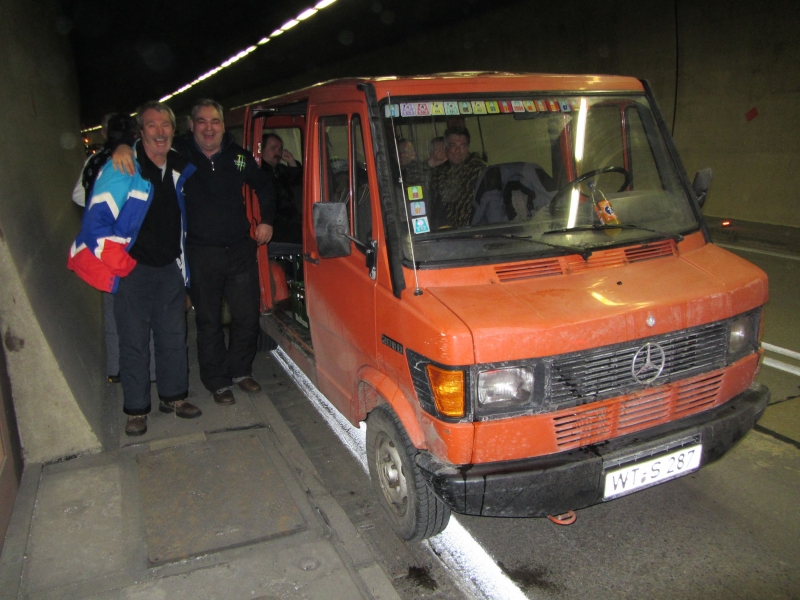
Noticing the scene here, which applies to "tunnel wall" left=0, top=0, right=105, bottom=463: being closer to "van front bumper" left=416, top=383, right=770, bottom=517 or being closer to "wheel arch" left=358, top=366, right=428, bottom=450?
"wheel arch" left=358, top=366, right=428, bottom=450

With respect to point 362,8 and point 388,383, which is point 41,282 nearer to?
point 388,383

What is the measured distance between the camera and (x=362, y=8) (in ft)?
50.5

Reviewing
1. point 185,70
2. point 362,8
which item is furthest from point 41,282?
point 185,70

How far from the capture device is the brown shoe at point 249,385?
5.29m

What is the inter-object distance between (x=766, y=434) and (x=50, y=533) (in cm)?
446

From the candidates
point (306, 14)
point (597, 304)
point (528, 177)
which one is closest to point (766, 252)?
point (528, 177)

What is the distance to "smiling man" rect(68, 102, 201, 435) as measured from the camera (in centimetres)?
412

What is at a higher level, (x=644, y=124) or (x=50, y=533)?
(x=644, y=124)

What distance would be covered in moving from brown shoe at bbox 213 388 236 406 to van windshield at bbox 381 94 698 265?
8.60 feet

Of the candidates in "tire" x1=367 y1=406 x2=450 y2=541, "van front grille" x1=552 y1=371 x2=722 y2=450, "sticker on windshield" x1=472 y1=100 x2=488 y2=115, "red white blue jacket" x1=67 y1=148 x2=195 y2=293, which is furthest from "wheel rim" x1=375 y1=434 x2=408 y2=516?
"red white blue jacket" x1=67 y1=148 x2=195 y2=293

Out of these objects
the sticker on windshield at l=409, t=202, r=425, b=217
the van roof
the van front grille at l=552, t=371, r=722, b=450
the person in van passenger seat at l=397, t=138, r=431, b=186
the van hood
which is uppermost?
the van roof

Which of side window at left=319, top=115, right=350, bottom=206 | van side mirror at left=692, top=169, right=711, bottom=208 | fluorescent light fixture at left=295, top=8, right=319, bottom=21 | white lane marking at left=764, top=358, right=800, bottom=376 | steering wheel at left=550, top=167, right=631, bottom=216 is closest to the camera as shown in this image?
steering wheel at left=550, top=167, right=631, bottom=216

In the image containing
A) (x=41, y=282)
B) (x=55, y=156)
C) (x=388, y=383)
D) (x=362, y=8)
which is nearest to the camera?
(x=388, y=383)

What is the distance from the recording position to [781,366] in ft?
17.7
